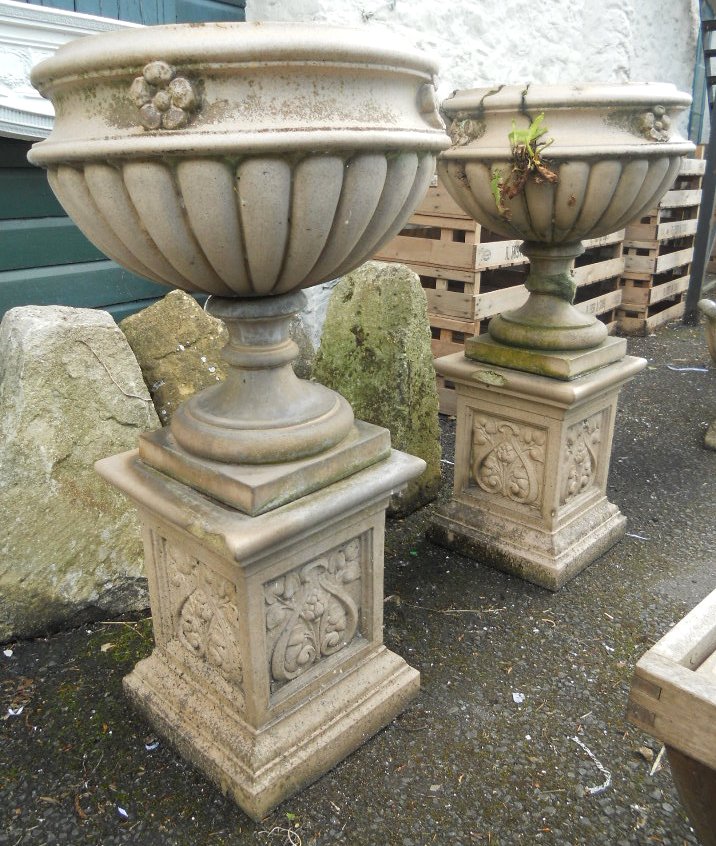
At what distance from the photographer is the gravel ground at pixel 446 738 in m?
1.73

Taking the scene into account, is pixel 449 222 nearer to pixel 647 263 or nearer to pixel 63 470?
pixel 63 470

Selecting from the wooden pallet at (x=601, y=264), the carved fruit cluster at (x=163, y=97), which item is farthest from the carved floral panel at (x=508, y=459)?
the wooden pallet at (x=601, y=264)

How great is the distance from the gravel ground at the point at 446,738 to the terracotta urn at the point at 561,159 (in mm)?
977

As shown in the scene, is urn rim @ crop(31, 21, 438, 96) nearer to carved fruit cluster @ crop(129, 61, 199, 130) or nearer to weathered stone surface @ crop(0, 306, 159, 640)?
carved fruit cluster @ crop(129, 61, 199, 130)

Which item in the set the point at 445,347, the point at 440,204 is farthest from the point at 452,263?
the point at 445,347

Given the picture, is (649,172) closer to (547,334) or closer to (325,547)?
(547,334)

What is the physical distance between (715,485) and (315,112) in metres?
2.98

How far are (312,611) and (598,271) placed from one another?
4.39 meters

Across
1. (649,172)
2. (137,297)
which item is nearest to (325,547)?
(649,172)

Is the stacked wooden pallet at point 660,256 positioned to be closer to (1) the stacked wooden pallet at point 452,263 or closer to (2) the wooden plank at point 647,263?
(2) the wooden plank at point 647,263

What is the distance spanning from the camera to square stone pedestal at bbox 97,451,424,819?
5.50 ft

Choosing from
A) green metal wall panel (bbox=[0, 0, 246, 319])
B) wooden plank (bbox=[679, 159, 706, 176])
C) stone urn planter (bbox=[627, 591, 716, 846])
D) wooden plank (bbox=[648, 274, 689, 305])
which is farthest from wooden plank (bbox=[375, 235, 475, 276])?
wooden plank (bbox=[679, 159, 706, 176])

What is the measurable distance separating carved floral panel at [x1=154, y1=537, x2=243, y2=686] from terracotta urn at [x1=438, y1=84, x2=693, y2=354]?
1.49 metres

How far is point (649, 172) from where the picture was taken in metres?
2.35
